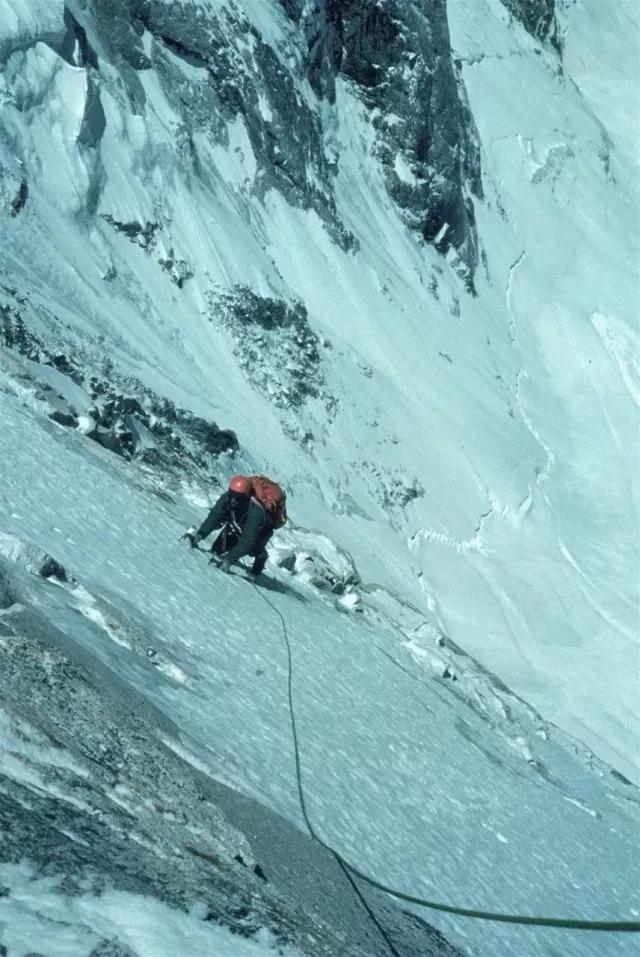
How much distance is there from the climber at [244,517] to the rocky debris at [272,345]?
1491 centimetres

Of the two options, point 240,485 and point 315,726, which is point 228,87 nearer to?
point 240,485

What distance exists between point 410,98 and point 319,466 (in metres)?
18.3

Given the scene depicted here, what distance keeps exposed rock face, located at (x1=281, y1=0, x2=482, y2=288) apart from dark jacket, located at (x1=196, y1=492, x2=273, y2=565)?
2832cm

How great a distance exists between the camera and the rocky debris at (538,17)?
5581cm

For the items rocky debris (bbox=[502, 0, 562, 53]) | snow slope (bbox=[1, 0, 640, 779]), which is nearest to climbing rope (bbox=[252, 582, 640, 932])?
snow slope (bbox=[1, 0, 640, 779])

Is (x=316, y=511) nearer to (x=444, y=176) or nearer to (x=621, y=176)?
(x=444, y=176)

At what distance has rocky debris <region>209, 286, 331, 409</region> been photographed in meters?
26.5

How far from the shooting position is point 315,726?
830cm

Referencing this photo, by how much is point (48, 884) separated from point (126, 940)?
10.8 inches

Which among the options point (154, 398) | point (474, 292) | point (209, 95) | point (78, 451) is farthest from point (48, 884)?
point (474, 292)

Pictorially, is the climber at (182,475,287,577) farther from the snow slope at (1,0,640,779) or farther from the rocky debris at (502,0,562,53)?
the rocky debris at (502,0,562,53)

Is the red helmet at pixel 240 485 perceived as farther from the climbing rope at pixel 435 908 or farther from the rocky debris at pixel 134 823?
the rocky debris at pixel 134 823

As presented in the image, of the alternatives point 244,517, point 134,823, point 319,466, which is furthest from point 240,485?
point 319,466

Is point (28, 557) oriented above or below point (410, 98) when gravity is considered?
below
